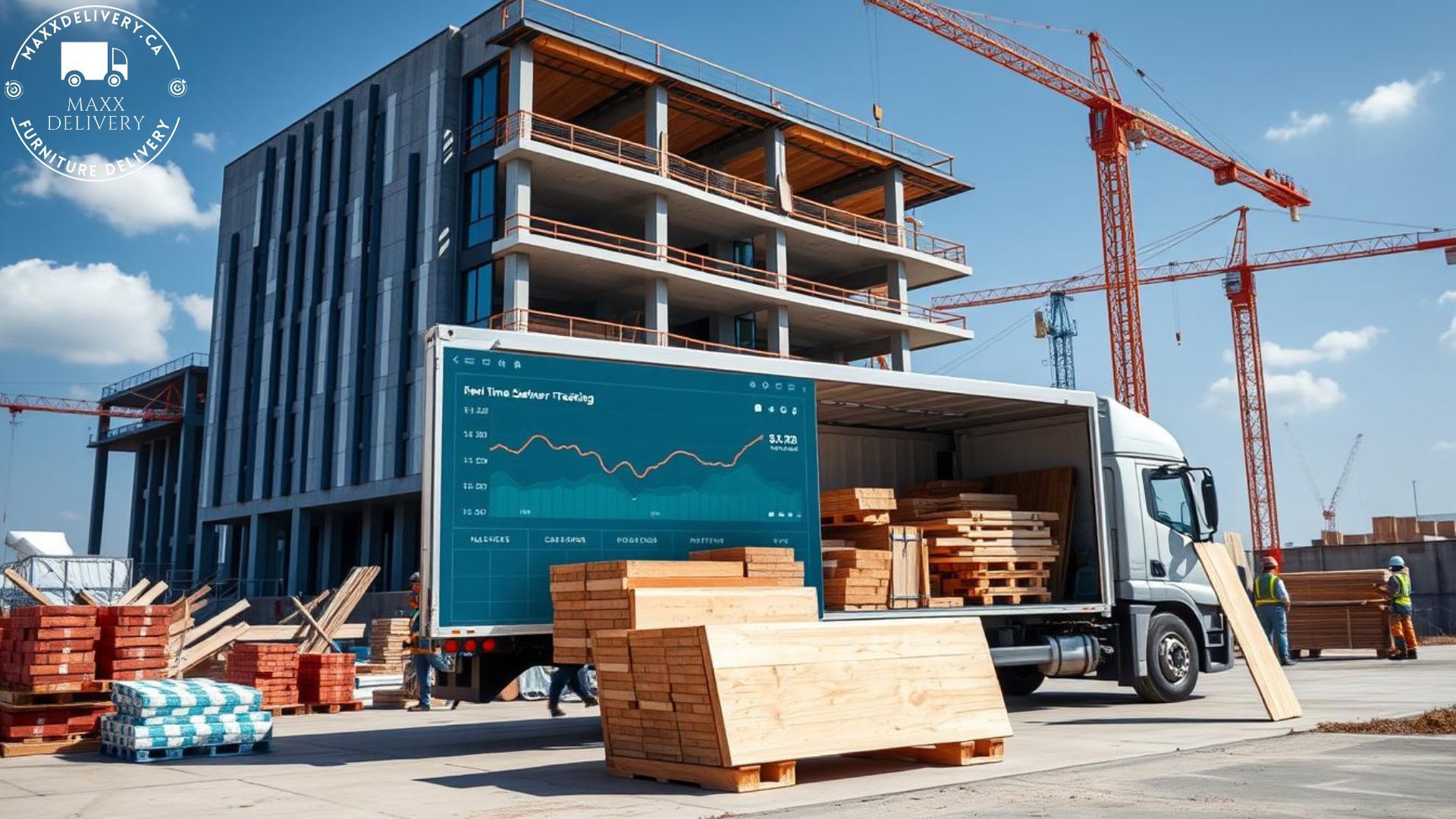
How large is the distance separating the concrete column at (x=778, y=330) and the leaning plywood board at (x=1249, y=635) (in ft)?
99.9

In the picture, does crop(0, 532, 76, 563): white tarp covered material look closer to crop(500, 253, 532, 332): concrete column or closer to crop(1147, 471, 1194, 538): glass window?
crop(500, 253, 532, 332): concrete column

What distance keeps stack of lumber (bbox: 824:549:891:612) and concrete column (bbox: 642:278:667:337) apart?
2751 centimetres

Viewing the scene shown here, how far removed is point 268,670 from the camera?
16.4 meters

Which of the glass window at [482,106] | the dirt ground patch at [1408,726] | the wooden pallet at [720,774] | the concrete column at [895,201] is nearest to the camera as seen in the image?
the wooden pallet at [720,774]

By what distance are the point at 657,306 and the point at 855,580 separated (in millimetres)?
28424

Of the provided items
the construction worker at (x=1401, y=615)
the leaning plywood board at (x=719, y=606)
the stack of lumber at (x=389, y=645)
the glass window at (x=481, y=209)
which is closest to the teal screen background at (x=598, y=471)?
the leaning plywood board at (x=719, y=606)

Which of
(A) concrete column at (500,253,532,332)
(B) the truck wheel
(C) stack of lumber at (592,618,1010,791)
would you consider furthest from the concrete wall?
(C) stack of lumber at (592,618,1010,791)

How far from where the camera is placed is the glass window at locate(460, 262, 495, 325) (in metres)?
38.9

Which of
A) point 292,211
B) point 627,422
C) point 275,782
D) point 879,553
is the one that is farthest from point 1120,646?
point 292,211

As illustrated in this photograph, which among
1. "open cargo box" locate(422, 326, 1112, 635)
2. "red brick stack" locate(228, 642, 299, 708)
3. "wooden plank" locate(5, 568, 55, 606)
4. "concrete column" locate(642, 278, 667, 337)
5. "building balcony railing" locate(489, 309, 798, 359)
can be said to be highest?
"concrete column" locate(642, 278, 667, 337)

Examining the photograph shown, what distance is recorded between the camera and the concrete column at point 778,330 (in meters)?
44.1

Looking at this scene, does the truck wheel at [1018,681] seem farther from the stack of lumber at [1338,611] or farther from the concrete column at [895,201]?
the concrete column at [895,201]

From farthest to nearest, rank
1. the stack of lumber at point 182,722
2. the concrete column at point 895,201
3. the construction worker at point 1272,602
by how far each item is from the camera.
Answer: the concrete column at point 895,201, the construction worker at point 1272,602, the stack of lumber at point 182,722

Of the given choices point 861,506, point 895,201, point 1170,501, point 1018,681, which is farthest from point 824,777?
point 895,201
